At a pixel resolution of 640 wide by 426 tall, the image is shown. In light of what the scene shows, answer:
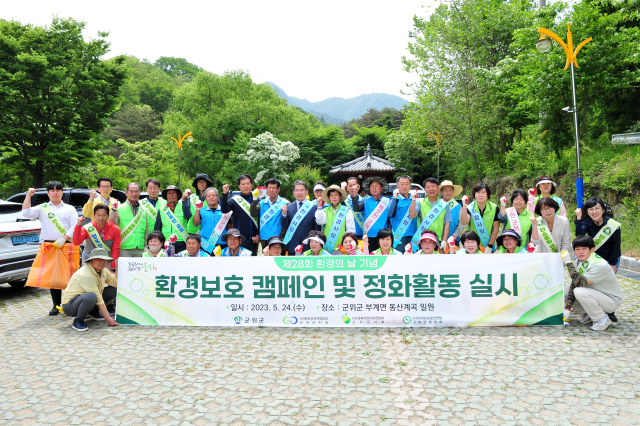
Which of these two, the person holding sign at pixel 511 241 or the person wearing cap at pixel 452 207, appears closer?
the person holding sign at pixel 511 241

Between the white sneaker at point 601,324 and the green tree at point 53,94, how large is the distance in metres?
20.5

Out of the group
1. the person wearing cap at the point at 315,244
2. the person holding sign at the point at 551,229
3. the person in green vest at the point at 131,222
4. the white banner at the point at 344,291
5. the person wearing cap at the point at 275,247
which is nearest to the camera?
the white banner at the point at 344,291

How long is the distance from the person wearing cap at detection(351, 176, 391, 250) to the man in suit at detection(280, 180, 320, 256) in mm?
711

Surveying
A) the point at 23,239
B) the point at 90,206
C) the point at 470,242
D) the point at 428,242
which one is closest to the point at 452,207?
the point at 470,242

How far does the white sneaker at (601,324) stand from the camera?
480 cm

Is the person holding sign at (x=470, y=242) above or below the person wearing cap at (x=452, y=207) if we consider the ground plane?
below

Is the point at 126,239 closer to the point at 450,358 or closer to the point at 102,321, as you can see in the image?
the point at 102,321

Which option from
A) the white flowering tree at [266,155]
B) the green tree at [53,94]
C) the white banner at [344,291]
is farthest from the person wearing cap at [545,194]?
the white flowering tree at [266,155]

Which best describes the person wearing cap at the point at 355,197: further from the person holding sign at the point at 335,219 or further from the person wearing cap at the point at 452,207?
the person wearing cap at the point at 452,207

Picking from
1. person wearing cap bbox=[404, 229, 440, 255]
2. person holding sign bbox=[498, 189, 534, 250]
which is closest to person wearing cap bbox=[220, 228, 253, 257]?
person wearing cap bbox=[404, 229, 440, 255]

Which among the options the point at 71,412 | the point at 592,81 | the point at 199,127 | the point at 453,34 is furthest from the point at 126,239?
the point at 199,127

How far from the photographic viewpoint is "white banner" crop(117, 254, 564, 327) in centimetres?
491

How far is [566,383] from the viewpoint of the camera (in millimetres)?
3461

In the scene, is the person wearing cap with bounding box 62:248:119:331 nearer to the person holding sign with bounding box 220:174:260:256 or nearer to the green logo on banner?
the person holding sign with bounding box 220:174:260:256
